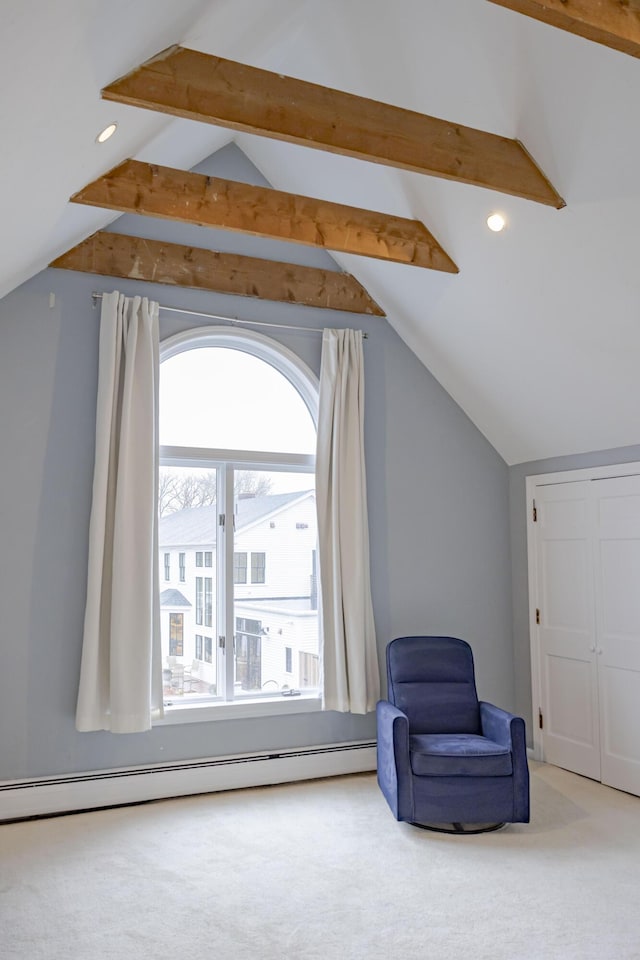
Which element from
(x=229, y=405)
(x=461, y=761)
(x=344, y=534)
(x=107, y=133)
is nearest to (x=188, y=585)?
(x=344, y=534)

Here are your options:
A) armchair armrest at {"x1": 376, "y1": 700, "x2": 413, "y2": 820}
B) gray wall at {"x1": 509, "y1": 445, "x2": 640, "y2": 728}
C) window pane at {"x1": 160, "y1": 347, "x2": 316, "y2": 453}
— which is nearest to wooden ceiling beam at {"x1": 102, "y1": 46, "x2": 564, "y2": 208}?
window pane at {"x1": 160, "y1": 347, "x2": 316, "y2": 453}

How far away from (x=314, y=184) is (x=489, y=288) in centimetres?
128

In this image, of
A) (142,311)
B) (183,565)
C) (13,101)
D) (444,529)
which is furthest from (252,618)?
(13,101)

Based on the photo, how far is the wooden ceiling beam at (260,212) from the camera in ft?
11.7

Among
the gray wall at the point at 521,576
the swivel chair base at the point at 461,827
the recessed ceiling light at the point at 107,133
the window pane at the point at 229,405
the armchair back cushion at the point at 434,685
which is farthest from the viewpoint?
the gray wall at the point at 521,576

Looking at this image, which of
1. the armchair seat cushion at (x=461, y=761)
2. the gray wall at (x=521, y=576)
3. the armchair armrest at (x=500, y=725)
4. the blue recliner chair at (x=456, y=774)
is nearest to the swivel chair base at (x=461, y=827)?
the blue recliner chair at (x=456, y=774)

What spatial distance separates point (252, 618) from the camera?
15.2ft

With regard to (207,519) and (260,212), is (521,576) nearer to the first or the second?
(207,519)

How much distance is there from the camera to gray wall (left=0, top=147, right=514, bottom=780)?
3918 mm

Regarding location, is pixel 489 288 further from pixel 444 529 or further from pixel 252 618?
pixel 252 618

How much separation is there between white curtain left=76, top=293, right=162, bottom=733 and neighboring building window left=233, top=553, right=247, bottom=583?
585 millimetres

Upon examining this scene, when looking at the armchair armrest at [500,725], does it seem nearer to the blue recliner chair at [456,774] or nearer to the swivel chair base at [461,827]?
the blue recliner chair at [456,774]

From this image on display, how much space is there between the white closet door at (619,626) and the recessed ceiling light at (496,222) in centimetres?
165

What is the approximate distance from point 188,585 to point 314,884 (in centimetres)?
190
